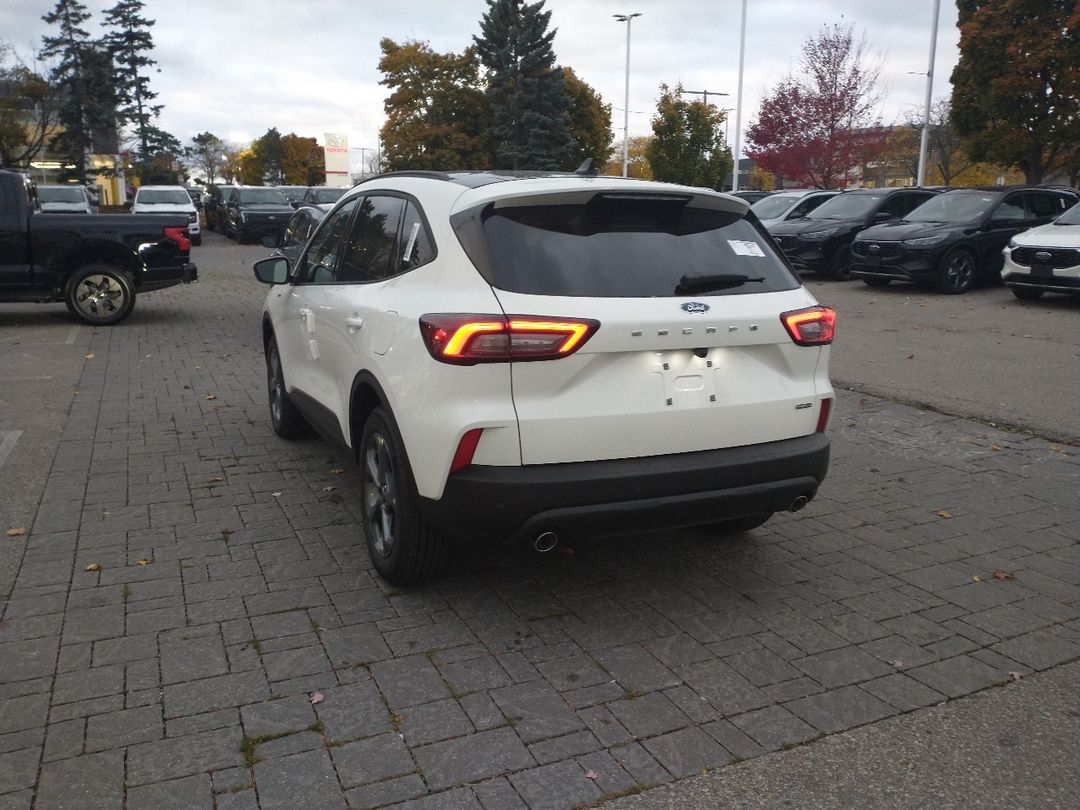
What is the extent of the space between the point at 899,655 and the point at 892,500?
205 centimetres

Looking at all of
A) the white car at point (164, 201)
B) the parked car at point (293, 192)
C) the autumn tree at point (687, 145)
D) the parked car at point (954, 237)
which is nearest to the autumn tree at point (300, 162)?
the autumn tree at point (687, 145)

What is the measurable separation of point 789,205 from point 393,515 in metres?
19.5

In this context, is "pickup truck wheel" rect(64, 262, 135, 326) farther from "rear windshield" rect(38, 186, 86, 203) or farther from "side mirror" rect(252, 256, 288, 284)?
"rear windshield" rect(38, 186, 86, 203)

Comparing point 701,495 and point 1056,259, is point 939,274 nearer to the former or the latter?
point 1056,259

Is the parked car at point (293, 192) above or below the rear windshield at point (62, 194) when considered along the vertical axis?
above

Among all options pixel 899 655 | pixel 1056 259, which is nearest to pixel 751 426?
pixel 899 655

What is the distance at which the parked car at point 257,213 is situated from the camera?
96.8ft

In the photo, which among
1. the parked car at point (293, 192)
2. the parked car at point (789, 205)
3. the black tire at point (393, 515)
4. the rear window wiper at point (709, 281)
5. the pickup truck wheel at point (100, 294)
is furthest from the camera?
the parked car at point (293, 192)

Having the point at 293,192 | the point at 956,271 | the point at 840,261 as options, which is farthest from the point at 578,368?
the point at 293,192

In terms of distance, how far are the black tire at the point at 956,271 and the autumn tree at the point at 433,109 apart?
41933 mm

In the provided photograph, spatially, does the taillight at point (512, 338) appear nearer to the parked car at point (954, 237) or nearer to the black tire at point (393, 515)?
the black tire at point (393, 515)

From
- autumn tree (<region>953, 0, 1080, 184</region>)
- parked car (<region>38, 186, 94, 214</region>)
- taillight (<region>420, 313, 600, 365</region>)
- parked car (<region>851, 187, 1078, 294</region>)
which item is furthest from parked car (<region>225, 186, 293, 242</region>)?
taillight (<region>420, 313, 600, 365</region>)

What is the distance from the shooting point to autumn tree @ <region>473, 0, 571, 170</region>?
2143 inches

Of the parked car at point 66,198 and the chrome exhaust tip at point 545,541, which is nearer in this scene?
the chrome exhaust tip at point 545,541
